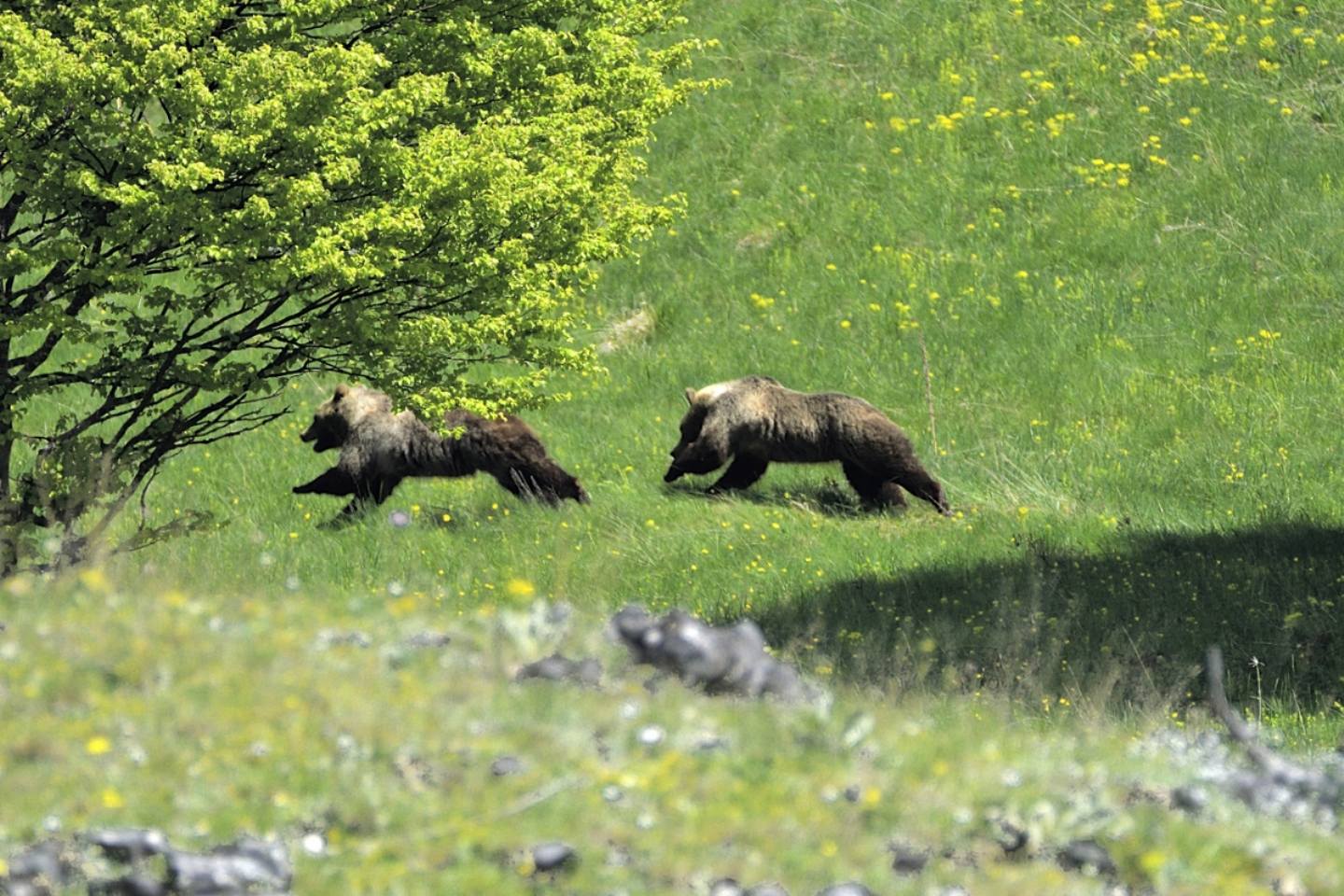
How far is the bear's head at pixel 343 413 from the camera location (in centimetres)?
1770

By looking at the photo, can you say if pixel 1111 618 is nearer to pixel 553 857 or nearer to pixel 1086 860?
pixel 1086 860

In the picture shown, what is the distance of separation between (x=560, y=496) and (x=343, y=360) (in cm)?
443

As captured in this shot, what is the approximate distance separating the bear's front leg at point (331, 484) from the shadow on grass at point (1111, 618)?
5.68m

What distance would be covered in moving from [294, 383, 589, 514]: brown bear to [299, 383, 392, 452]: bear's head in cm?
3

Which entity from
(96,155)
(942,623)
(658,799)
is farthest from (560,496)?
(658,799)

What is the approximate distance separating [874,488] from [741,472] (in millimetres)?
1413

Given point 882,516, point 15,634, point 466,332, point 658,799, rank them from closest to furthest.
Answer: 1. point 658,799
2. point 15,634
3. point 466,332
4. point 882,516

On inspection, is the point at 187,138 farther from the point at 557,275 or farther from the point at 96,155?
the point at 557,275

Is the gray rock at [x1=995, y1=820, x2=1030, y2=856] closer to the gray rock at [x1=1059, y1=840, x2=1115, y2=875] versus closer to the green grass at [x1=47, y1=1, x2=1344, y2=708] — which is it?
the gray rock at [x1=1059, y1=840, x2=1115, y2=875]

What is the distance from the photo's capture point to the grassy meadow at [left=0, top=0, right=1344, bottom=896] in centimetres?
579

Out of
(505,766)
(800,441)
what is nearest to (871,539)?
(800,441)

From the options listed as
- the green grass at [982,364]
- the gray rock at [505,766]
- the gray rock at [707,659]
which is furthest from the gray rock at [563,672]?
the green grass at [982,364]

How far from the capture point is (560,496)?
17188 millimetres

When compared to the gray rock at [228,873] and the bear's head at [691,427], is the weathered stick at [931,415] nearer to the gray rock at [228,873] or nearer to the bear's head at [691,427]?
the bear's head at [691,427]
